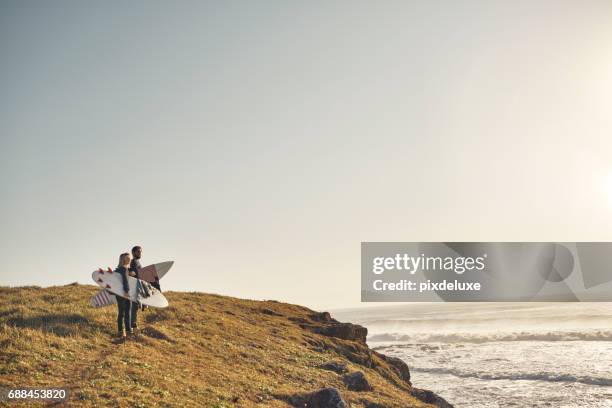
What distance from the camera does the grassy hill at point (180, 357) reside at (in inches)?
763

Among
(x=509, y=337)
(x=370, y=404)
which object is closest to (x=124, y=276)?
(x=370, y=404)

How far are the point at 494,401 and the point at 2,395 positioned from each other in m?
49.1

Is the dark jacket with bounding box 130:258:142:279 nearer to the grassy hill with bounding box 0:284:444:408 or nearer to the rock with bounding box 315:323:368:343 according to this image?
the grassy hill with bounding box 0:284:444:408

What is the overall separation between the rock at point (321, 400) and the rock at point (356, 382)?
18.1ft

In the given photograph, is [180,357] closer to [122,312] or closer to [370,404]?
[122,312]

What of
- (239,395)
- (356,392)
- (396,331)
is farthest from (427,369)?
(396,331)

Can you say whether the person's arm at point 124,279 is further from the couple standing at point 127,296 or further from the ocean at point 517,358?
the ocean at point 517,358

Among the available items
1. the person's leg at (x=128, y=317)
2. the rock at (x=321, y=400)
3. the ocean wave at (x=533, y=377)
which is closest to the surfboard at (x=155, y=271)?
the person's leg at (x=128, y=317)

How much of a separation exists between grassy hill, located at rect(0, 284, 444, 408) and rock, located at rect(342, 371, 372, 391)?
241 millimetres

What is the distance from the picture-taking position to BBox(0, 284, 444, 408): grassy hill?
1939 cm

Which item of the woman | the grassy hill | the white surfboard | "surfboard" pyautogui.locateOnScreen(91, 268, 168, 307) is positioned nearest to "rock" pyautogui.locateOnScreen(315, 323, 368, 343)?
the grassy hill

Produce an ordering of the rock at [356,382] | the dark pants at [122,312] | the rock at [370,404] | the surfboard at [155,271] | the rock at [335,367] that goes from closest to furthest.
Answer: the dark pants at [122,312], the rock at [370,404], the rock at [356,382], the surfboard at [155,271], the rock at [335,367]

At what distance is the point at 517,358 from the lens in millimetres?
80062

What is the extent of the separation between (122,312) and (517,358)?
72717mm
